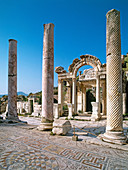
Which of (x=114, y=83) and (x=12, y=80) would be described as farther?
(x=12, y=80)

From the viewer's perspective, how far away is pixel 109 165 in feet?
9.50

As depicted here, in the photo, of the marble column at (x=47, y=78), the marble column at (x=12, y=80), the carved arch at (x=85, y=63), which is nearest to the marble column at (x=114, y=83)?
the marble column at (x=47, y=78)

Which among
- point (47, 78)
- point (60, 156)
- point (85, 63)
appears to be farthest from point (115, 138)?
point (85, 63)

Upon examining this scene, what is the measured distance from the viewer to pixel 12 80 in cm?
890

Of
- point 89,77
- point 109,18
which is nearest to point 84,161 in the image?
point 109,18

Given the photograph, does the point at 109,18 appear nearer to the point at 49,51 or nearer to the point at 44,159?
the point at 49,51

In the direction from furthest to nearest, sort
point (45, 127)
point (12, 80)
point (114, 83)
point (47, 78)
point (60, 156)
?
point (12, 80)
point (47, 78)
point (45, 127)
point (114, 83)
point (60, 156)

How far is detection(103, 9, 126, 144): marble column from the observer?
4.50 metres

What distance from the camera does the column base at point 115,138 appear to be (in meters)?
4.28

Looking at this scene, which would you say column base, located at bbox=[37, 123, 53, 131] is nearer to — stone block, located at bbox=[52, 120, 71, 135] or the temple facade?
stone block, located at bbox=[52, 120, 71, 135]

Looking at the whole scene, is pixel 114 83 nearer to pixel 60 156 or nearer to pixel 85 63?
pixel 60 156

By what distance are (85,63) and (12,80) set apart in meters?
7.72

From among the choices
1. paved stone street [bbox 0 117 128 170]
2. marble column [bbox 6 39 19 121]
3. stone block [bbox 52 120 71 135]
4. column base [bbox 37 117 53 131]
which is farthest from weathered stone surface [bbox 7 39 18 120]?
paved stone street [bbox 0 117 128 170]

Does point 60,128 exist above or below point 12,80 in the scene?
below
